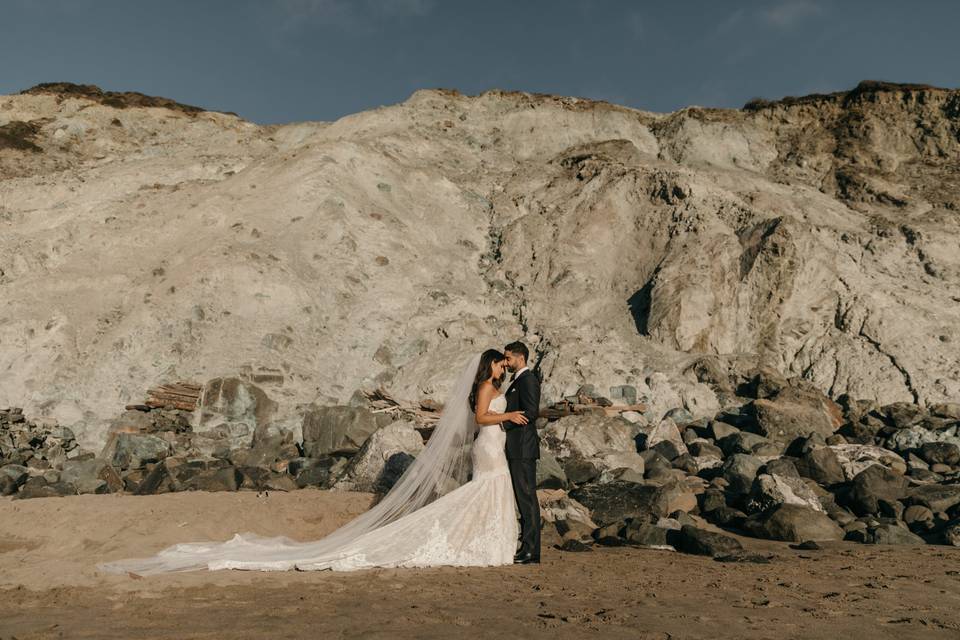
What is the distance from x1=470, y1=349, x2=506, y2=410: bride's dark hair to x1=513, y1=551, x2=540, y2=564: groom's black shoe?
1.61 metres

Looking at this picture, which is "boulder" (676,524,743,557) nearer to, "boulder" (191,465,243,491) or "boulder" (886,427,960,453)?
"boulder" (191,465,243,491)

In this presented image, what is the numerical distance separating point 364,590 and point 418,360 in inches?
510

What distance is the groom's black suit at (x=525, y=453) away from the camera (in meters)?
6.93

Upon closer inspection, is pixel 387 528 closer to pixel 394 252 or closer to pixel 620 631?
pixel 620 631

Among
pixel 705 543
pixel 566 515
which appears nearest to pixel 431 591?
pixel 705 543

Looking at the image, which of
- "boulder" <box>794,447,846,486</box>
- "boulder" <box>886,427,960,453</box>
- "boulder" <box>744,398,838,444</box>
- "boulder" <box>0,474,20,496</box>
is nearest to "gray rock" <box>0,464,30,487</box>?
"boulder" <box>0,474,20,496</box>

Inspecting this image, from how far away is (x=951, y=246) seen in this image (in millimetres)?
21969

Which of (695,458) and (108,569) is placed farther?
(695,458)

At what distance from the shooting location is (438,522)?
6.79m

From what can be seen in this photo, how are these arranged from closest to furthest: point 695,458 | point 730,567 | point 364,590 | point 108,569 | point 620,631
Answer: point 620,631
point 364,590
point 108,569
point 730,567
point 695,458

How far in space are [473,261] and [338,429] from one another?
10.4 meters

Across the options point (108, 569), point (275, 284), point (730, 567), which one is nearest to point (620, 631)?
point (730, 567)

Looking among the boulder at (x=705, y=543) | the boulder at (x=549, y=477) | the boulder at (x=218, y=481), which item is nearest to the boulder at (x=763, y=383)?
the boulder at (x=549, y=477)

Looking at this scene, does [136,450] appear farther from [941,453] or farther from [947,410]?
[947,410]
